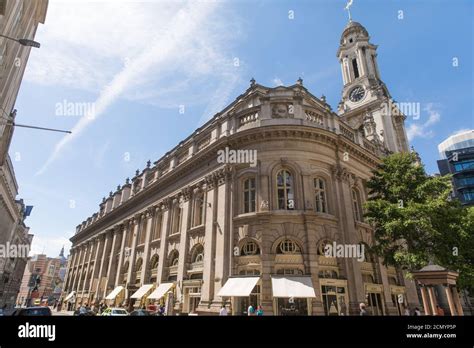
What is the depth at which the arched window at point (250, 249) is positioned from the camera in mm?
21719

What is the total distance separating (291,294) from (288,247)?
12.5ft

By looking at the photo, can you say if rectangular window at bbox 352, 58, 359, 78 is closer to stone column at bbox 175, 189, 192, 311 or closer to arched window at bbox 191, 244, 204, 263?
stone column at bbox 175, 189, 192, 311

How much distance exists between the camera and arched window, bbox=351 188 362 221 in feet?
86.0

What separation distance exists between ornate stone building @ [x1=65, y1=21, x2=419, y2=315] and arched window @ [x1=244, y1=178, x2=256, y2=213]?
0.09 metres

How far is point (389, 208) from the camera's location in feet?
65.1

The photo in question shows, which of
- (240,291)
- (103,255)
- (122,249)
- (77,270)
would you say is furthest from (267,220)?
(77,270)

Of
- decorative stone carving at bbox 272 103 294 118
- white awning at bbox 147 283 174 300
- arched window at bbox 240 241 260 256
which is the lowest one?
white awning at bbox 147 283 174 300

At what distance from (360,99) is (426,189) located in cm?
3058

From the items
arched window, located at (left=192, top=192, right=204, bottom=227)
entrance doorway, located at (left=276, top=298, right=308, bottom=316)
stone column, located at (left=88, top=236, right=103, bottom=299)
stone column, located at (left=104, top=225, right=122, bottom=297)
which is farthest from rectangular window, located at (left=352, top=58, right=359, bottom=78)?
stone column, located at (left=88, top=236, right=103, bottom=299)

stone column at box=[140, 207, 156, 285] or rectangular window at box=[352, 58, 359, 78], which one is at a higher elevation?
rectangular window at box=[352, 58, 359, 78]

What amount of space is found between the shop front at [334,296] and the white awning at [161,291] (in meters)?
13.9
